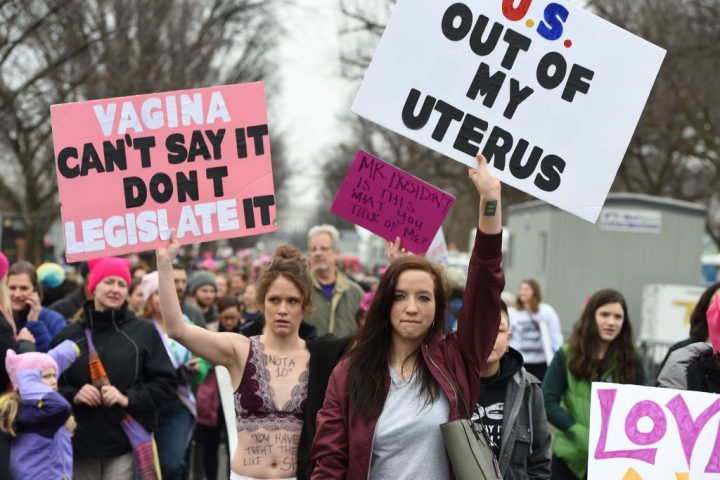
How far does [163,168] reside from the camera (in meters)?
5.50

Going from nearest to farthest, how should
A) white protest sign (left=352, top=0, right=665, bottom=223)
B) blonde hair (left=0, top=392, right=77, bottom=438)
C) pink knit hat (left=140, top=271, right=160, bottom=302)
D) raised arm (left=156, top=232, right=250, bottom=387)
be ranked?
raised arm (left=156, top=232, right=250, bottom=387)
white protest sign (left=352, top=0, right=665, bottom=223)
blonde hair (left=0, top=392, right=77, bottom=438)
pink knit hat (left=140, top=271, right=160, bottom=302)

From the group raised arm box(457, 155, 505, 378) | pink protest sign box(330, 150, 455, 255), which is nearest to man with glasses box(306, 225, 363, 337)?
pink protest sign box(330, 150, 455, 255)

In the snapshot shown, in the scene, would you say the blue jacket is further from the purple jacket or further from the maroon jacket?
the maroon jacket

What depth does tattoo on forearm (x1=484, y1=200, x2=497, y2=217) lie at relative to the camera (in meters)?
3.99

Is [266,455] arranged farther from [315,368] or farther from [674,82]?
[674,82]

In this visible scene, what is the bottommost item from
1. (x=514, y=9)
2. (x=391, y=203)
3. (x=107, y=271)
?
(x=107, y=271)

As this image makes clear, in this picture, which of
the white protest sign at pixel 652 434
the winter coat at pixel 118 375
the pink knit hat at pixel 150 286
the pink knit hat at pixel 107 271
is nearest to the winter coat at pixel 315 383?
the white protest sign at pixel 652 434

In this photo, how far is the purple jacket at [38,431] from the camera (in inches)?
225

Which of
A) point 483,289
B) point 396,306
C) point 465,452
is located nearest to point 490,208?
point 483,289

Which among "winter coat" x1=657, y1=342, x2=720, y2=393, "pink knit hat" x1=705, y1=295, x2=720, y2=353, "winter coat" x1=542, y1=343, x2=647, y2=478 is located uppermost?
"pink knit hat" x1=705, y1=295, x2=720, y2=353

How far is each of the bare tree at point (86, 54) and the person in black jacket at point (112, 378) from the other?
24.8 feet

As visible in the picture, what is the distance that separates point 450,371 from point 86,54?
62.1ft

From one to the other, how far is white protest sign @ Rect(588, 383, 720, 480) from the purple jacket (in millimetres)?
2702

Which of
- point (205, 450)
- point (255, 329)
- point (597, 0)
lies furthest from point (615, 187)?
point (255, 329)
